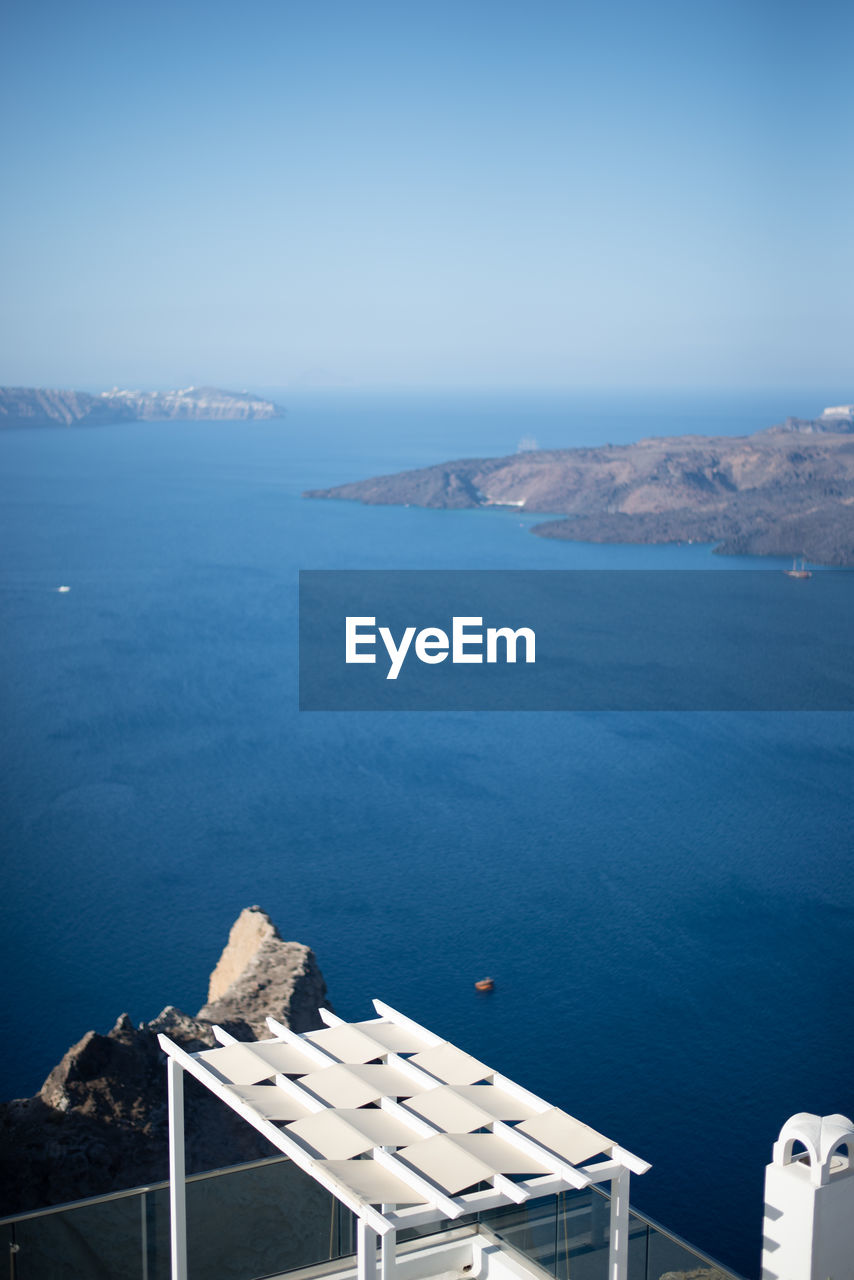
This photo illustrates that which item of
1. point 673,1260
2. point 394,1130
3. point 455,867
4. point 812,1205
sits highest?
point 394,1130

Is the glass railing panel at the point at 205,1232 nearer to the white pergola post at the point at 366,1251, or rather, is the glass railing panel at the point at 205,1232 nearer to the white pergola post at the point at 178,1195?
the white pergola post at the point at 178,1195

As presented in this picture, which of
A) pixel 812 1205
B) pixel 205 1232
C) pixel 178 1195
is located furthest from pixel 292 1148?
pixel 812 1205

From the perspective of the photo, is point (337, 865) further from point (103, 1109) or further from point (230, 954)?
point (103, 1109)

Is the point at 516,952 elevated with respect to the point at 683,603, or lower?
lower

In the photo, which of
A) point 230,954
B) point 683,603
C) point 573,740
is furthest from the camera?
point 683,603

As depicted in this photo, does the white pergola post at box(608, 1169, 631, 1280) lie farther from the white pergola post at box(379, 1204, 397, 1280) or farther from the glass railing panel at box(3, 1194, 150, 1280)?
the glass railing panel at box(3, 1194, 150, 1280)

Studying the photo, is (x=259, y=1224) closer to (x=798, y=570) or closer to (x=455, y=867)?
(x=455, y=867)

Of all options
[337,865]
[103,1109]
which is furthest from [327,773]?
[103,1109]
